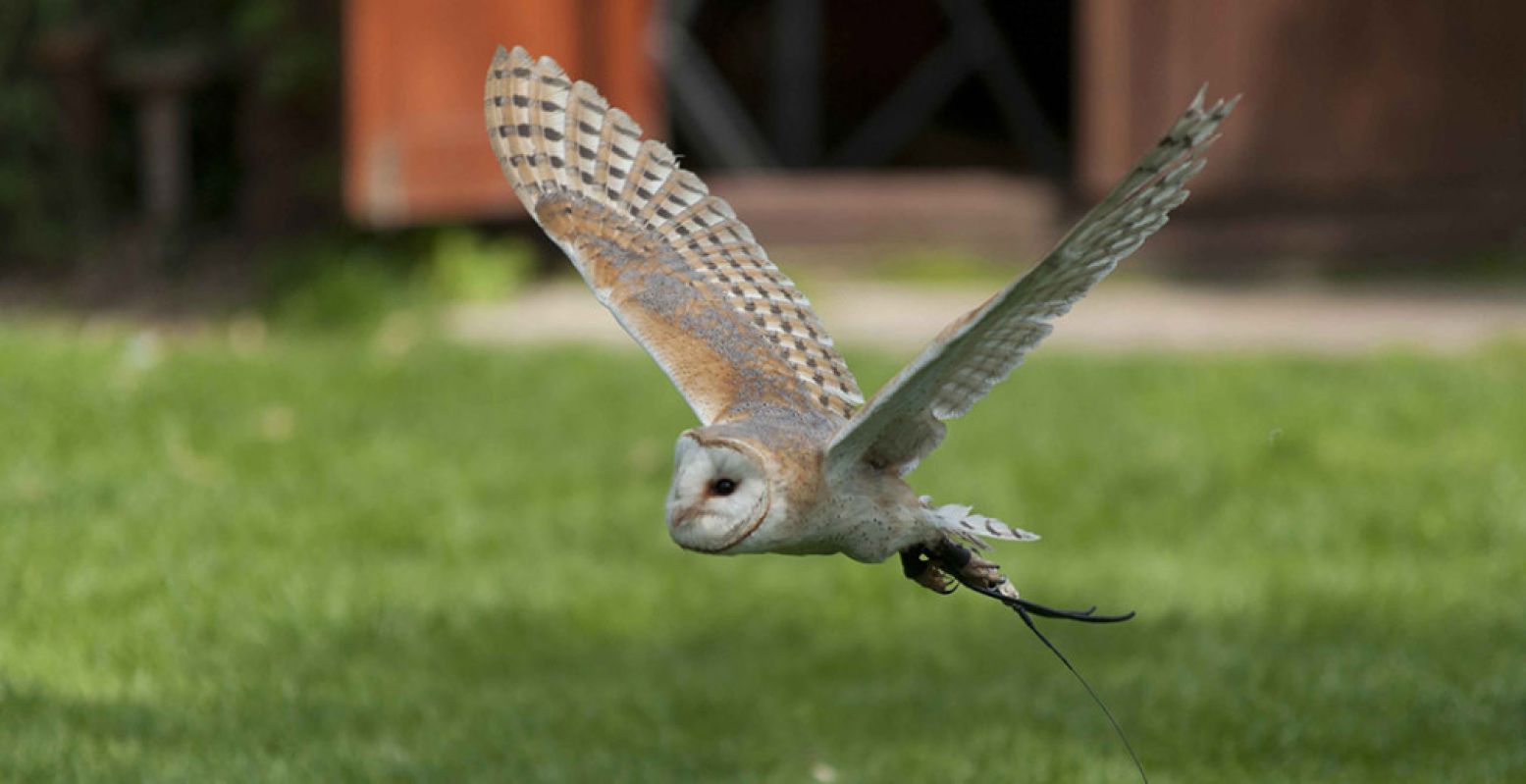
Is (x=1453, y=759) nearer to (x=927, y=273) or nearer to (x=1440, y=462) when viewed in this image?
(x=1440, y=462)

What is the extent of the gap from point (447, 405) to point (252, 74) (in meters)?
4.73

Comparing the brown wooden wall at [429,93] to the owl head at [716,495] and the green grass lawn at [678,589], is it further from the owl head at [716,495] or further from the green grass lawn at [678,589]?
the owl head at [716,495]

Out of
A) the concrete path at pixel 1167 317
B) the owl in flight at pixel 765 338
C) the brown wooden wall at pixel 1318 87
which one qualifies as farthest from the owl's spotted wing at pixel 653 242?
the brown wooden wall at pixel 1318 87

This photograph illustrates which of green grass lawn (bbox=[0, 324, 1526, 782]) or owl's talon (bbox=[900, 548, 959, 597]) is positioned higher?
owl's talon (bbox=[900, 548, 959, 597])

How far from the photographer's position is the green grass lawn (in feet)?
14.0

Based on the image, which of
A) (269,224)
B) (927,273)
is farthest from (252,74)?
(927,273)

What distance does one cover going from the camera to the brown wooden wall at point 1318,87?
10875 mm

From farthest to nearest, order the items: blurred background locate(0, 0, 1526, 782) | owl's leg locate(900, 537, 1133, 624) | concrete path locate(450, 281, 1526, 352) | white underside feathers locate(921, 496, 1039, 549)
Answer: concrete path locate(450, 281, 1526, 352)
blurred background locate(0, 0, 1526, 782)
owl's leg locate(900, 537, 1133, 624)
white underside feathers locate(921, 496, 1039, 549)

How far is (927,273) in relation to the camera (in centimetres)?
1098

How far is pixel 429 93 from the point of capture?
1033 cm

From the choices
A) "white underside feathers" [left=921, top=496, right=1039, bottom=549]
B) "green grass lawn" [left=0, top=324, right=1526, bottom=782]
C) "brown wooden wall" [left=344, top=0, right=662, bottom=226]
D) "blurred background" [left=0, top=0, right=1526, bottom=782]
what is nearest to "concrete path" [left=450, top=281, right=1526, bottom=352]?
"blurred background" [left=0, top=0, right=1526, bottom=782]

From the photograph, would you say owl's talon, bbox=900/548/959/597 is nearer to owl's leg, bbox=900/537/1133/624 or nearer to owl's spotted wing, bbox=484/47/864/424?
owl's leg, bbox=900/537/1133/624

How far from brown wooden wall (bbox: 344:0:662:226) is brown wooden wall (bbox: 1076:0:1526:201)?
110 inches

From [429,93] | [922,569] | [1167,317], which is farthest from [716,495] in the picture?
[429,93]
